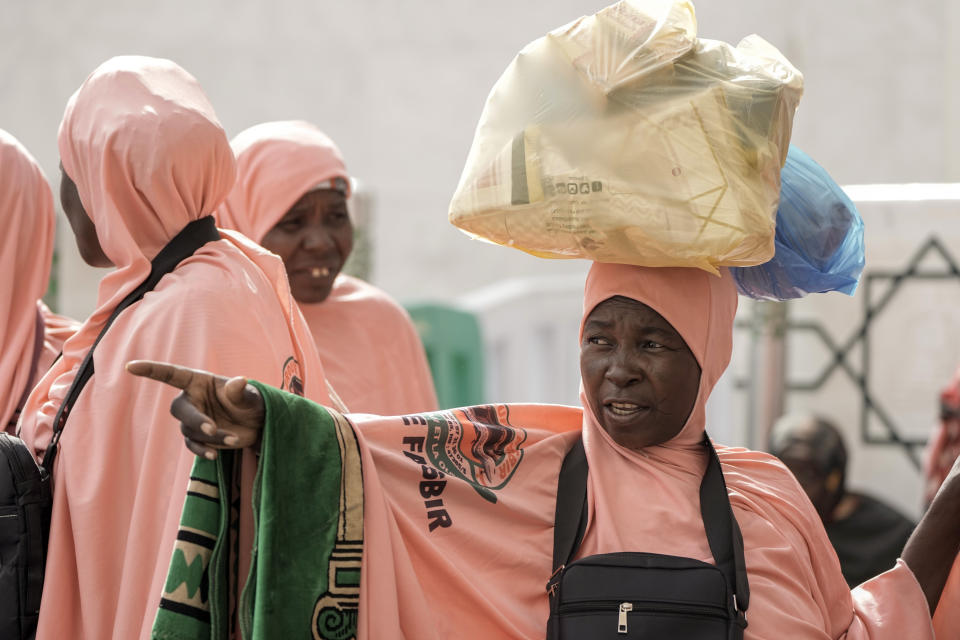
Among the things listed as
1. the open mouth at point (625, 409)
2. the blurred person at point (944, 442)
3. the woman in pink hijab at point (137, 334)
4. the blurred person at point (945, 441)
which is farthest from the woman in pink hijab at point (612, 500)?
the blurred person at point (945, 441)

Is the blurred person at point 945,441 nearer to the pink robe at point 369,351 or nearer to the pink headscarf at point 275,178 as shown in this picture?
the pink robe at point 369,351

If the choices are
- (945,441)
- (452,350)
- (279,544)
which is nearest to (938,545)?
(279,544)

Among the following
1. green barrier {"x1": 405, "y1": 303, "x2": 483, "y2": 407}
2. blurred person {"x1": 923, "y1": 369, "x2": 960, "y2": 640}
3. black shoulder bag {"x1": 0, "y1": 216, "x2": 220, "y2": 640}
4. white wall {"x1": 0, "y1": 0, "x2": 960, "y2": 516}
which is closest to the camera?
black shoulder bag {"x1": 0, "y1": 216, "x2": 220, "y2": 640}

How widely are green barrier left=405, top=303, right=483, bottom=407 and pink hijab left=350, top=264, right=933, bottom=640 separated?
3523mm

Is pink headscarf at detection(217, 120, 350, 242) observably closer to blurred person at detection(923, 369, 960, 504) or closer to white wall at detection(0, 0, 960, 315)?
blurred person at detection(923, 369, 960, 504)

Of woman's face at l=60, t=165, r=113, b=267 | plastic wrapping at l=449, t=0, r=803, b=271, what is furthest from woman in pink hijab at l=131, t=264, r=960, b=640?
woman's face at l=60, t=165, r=113, b=267

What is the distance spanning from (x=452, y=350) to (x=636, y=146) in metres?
4.06

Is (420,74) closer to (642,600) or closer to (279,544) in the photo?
(642,600)

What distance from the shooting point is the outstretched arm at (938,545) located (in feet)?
8.74

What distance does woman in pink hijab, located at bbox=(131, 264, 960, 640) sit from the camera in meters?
2.41

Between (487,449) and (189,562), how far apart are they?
0.66 meters

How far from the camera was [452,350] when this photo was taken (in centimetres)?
638

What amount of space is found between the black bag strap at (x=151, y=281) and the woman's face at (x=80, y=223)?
172 mm

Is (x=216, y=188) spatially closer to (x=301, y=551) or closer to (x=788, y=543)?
(x=301, y=551)
